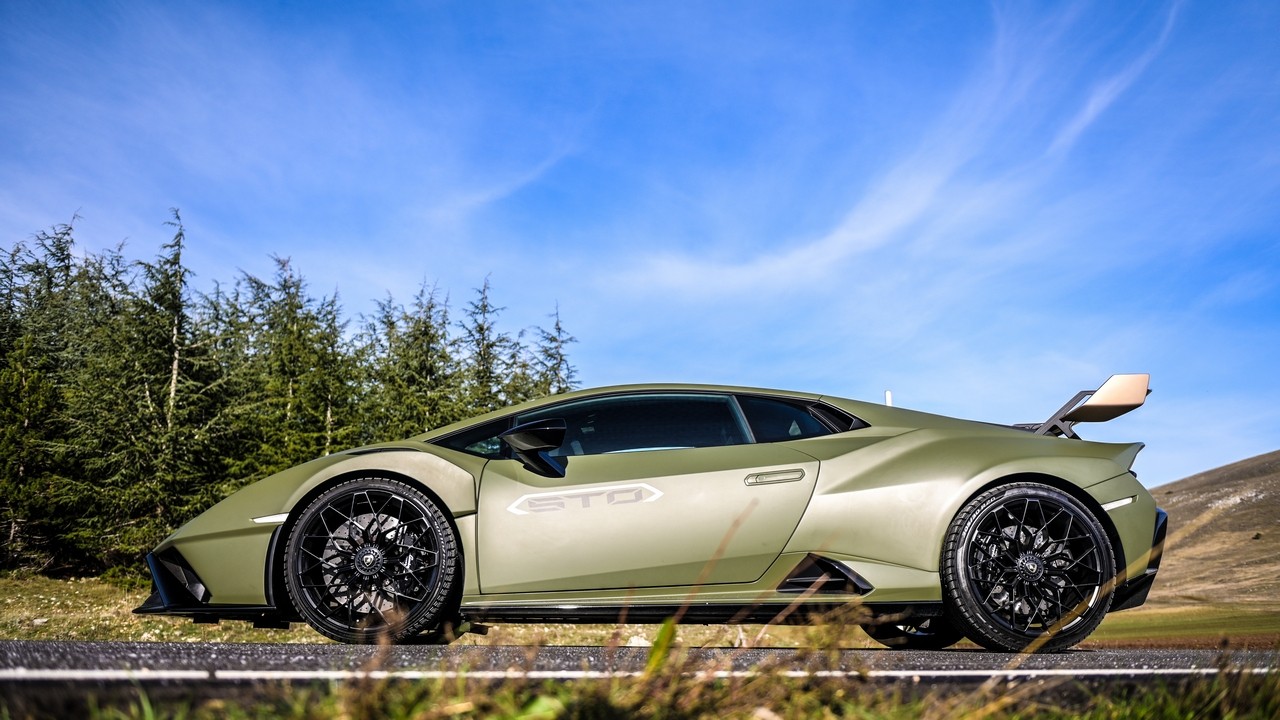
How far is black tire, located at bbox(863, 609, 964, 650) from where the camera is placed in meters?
4.75

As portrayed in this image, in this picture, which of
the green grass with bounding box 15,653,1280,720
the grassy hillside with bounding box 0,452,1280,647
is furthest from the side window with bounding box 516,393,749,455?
the grassy hillside with bounding box 0,452,1280,647

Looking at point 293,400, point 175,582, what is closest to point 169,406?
point 293,400

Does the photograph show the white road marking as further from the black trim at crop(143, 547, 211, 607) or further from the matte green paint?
the black trim at crop(143, 547, 211, 607)

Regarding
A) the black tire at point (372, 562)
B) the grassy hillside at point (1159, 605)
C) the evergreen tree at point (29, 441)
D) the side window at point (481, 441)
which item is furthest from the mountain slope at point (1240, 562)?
the evergreen tree at point (29, 441)

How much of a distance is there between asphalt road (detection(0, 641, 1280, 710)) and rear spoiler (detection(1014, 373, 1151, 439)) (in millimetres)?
1280

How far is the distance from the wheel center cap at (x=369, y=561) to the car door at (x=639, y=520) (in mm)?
479

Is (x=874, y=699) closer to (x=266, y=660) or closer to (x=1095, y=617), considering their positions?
(x=266, y=660)

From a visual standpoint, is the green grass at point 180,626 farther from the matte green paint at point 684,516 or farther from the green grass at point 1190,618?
the matte green paint at point 684,516

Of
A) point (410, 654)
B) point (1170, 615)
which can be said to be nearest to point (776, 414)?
point (410, 654)

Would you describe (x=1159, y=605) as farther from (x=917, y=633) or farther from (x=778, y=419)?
(x=778, y=419)

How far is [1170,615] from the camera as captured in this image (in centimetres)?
2127

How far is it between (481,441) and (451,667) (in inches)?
76.0

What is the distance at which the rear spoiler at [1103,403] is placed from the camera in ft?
13.9

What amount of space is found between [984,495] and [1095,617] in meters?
0.75
